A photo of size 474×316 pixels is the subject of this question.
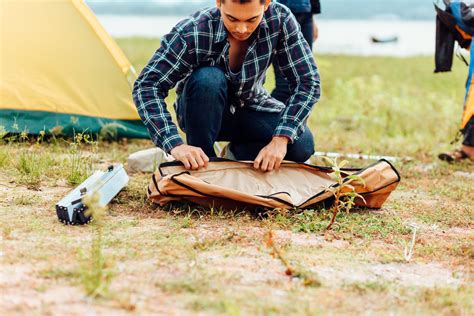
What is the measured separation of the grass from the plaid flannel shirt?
1.35 ft

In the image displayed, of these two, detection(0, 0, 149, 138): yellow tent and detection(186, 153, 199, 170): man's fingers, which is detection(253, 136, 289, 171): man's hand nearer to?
detection(186, 153, 199, 170): man's fingers

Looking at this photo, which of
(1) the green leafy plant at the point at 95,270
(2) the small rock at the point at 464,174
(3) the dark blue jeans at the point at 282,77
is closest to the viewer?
(1) the green leafy plant at the point at 95,270

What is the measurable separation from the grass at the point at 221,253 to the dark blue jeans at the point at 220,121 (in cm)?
39

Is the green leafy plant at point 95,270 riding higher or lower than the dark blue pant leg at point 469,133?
higher

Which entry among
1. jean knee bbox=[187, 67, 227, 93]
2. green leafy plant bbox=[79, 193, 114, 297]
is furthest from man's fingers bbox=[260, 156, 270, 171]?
green leafy plant bbox=[79, 193, 114, 297]

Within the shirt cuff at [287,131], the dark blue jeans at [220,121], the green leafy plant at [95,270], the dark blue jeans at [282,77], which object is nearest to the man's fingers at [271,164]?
the shirt cuff at [287,131]

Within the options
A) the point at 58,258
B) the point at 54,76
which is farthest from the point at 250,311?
the point at 54,76

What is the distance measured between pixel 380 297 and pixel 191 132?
4.68 feet

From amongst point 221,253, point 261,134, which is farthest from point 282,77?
point 221,253

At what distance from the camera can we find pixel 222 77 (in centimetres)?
336

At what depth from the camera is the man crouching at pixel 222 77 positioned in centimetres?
322

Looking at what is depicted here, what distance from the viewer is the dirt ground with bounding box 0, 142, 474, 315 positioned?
82.7 inches

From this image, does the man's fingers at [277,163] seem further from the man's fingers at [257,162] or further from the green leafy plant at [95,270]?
the green leafy plant at [95,270]

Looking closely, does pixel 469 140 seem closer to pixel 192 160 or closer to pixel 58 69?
pixel 192 160
